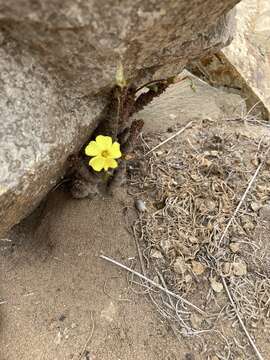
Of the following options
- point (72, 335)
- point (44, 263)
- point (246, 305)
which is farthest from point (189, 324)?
point (44, 263)

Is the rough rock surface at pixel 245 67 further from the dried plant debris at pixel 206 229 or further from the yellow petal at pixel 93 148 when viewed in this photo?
the yellow petal at pixel 93 148

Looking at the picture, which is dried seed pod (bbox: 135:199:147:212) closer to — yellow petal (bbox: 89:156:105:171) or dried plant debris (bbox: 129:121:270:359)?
dried plant debris (bbox: 129:121:270:359)

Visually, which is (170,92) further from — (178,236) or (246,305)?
(246,305)

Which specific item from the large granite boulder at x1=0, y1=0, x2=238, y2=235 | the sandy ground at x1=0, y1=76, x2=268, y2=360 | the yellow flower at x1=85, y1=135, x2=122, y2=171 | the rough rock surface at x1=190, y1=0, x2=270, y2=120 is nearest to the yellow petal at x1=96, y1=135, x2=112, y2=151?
the yellow flower at x1=85, y1=135, x2=122, y2=171

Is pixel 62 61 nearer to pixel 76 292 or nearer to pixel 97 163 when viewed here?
pixel 97 163

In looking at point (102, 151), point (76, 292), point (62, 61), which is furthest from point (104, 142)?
point (76, 292)
